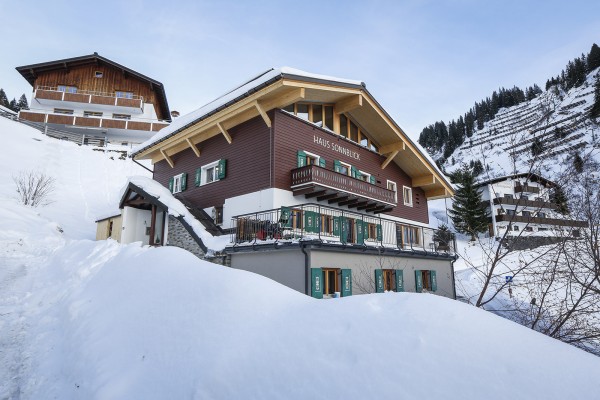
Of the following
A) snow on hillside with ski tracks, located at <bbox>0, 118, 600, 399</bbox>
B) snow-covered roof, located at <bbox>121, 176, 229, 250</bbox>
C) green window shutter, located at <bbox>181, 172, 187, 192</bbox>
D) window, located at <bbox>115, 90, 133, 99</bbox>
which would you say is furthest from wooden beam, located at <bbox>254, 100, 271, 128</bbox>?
window, located at <bbox>115, 90, 133, 99</bbox>

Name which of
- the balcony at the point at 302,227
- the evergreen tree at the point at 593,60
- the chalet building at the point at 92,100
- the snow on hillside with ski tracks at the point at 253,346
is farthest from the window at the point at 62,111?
the evergreen tree at the point at 593,60

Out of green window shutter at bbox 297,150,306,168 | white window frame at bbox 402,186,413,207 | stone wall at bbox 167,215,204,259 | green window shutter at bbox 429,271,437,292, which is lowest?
green window shutter at bbox 429,271,437,292

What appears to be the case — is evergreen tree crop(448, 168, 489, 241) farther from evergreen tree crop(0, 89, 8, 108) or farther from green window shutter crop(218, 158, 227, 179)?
evergreen tree crop(0, 89, 8, 108)

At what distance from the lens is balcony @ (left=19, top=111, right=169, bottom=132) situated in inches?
1586

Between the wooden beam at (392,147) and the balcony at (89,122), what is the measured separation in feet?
104

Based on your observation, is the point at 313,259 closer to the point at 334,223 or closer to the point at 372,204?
the point at 334,223

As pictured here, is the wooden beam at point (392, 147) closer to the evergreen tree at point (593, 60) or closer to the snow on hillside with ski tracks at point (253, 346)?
the snow on hillside with ski tracks at point (253, 346)

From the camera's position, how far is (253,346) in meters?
3.26

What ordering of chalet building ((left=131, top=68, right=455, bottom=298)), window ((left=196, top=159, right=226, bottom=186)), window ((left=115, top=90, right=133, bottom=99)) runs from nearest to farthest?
1. chalet building ((left=131, top=68, right=455, bottom=298))
2. window ((left=196, top=159, right=226, bottom=186))
3. window ((left=115, top=90, right=133, bottom=99))

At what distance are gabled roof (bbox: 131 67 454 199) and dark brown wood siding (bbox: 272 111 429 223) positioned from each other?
0.68 m

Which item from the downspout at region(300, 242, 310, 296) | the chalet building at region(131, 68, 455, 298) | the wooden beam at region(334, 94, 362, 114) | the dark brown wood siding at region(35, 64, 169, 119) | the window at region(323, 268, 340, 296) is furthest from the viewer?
the dark brown wood siding at region(35, 64, 169, 119)

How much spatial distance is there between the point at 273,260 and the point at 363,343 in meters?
8.51

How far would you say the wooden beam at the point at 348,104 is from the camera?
16031mm

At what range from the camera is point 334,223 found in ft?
50.3
